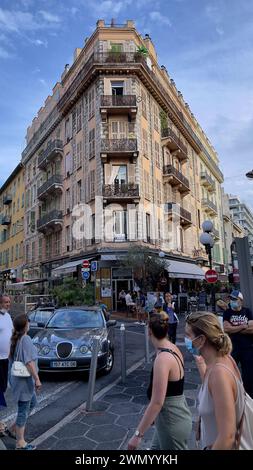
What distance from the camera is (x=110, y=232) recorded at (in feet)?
81.8

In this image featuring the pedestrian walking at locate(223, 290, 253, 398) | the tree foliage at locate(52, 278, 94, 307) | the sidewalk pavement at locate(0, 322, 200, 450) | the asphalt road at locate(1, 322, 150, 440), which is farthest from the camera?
the tree foliage at locate(52, 278, 94, 307)

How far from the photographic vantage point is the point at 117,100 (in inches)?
1019

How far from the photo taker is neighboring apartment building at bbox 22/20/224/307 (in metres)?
25.0

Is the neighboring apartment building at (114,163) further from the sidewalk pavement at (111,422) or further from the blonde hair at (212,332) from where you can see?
the blonde hair at (212,332)

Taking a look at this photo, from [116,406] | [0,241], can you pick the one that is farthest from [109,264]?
[0,241]

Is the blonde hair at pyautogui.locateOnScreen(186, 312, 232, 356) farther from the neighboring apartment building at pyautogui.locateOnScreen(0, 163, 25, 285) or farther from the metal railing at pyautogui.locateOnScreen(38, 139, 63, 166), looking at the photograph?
the neighboring apartment building at pyautogui.locateOnScreen(0, 163, 25, 285)

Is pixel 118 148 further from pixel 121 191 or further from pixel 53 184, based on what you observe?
pixel 53 184

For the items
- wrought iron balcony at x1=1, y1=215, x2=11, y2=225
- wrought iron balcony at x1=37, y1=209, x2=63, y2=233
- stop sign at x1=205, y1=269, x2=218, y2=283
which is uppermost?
wrought iron balcony at x1=1, y1=215, x2=11, y2=225

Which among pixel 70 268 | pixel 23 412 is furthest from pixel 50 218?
pixel 23 412

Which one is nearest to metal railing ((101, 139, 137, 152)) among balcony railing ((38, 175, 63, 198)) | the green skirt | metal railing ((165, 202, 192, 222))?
metal railing ((165, 202, 192, 222))

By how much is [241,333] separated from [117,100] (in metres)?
23.5

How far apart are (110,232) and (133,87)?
35.9 feet

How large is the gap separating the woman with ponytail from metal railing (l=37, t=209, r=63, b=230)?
2669 cm

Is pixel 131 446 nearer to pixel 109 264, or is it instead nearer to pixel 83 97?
pixel 109 264
